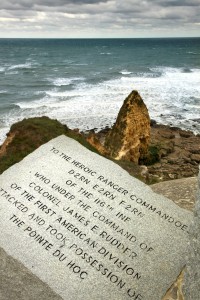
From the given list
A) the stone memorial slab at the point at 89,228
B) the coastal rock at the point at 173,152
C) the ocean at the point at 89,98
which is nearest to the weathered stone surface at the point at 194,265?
the stone memorial slab at the point at 89,228

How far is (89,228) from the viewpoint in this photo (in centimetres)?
615

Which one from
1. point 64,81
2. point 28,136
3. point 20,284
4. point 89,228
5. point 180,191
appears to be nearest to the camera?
point 20,284

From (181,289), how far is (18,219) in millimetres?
3074

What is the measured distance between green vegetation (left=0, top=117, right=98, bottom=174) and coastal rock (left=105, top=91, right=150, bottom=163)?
5.99m

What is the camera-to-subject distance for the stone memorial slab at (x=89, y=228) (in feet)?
18.2

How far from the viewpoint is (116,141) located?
54.1ft

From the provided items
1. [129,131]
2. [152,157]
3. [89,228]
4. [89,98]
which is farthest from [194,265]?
[89,98]

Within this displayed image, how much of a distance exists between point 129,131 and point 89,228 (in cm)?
1106

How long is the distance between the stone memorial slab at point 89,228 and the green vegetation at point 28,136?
1647 mm

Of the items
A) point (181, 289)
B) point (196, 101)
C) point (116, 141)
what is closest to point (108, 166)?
point (181, 289)

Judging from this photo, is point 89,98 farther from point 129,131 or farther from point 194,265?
point 194,265

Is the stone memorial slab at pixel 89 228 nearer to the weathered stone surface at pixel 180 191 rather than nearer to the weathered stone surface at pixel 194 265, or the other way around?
the weathered stone surface at pixel 194 265

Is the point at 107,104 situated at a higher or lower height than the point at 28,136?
lower

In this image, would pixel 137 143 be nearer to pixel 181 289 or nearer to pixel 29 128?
pixel 29 128
